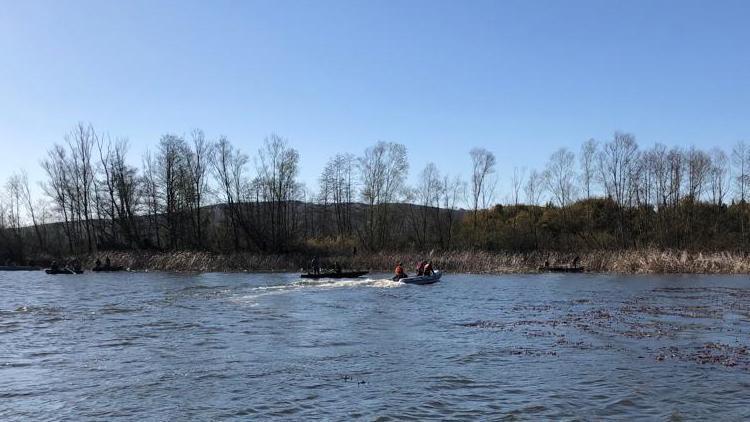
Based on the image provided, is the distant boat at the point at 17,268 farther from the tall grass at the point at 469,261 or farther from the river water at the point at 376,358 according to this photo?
the river water at the point at 376,358

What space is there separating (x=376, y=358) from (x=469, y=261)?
42.3 metres

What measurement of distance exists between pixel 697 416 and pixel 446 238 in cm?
7617

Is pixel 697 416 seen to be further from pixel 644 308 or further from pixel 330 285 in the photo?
pixel 330 285

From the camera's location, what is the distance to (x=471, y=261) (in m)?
58.3

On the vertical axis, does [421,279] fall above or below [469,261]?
below

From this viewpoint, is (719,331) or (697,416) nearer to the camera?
(697,416)

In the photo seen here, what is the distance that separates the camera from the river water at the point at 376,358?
12211mm

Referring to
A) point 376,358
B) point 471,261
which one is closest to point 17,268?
point 471,261

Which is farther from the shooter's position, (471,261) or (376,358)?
(471,261)

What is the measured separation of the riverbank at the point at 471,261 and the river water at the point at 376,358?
771 inches

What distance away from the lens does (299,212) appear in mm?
98125

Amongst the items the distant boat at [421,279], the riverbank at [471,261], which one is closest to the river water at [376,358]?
the distant boat at [421,279]

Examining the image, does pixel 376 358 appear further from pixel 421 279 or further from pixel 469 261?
pixel 469 261

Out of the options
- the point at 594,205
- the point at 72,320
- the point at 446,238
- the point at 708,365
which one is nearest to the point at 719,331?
the point at 708,365
